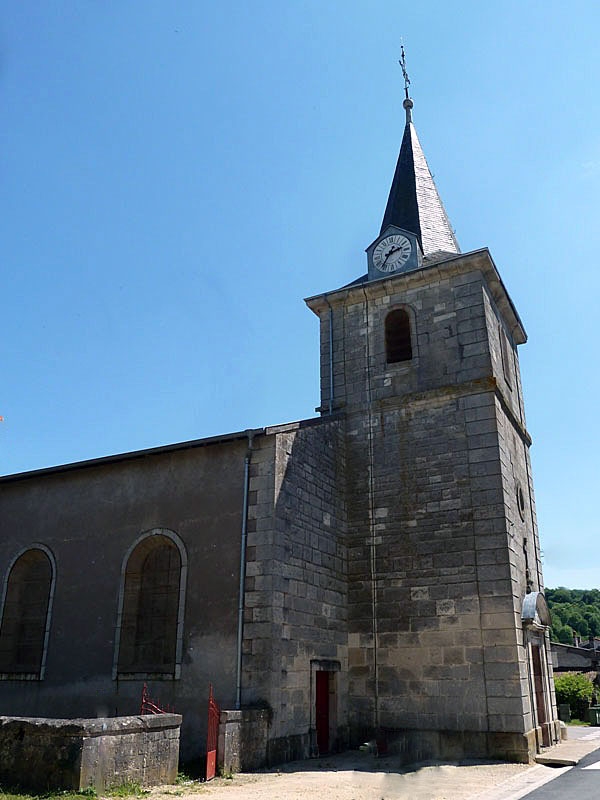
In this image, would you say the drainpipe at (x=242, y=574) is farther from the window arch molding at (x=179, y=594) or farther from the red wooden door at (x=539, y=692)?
the red wooden door at (x=539, y=692)

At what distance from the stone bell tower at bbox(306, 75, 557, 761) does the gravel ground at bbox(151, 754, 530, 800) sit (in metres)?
1.19

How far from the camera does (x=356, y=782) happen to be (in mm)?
9180

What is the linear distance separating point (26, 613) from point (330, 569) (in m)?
5.95

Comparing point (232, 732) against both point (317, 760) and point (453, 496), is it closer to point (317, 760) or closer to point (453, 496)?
point (317, 760)

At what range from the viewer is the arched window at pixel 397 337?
48.8ft

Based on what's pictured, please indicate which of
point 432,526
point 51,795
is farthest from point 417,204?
point 51,795

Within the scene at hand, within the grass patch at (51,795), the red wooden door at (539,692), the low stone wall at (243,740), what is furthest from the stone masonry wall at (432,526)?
the grass patch at (51,795)

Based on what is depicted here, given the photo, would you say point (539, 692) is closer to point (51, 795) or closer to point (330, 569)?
point (330, 569)

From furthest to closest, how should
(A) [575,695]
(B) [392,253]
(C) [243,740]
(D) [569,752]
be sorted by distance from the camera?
1. (A) [575,695]
2. (B) [392,253]
3. (D) [569,752]
4. (C) [243,740]

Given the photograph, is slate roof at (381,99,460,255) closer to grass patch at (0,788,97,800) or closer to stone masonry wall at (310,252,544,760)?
stone masonry wall at (310,252,544,760)

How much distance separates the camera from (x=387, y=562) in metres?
13.1

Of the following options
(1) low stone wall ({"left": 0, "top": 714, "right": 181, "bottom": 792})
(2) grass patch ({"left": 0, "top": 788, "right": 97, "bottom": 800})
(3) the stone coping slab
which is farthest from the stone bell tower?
(2) grass patch ({"left": 0, "top": 788, "right": 97, "bottom": 800})

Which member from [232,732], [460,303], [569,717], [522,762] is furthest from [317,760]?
[569,717]

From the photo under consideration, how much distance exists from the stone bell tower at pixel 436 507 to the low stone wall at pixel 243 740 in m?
3.02
